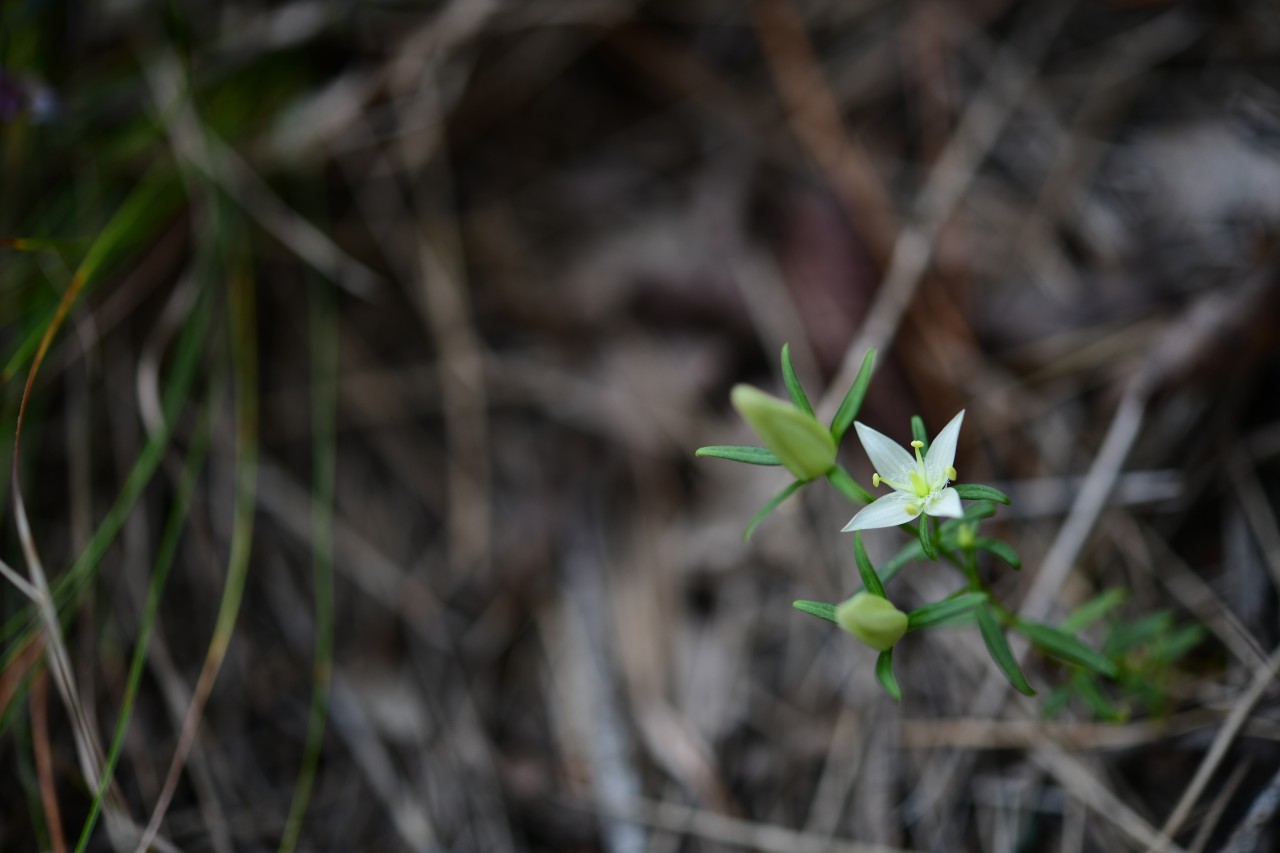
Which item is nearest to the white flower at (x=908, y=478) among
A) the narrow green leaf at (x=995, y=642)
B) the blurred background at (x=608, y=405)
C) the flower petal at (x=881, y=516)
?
the flower petal at (x=881, y=516)

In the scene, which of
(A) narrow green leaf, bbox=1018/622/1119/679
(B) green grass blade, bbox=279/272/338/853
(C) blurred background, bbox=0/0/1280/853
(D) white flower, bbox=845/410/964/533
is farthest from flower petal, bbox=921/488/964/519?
(B) green grass blade, bbox=279/272/338/853

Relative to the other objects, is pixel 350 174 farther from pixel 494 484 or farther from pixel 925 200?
pixel 925 200

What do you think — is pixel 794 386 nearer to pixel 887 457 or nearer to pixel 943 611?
pixel 887 457

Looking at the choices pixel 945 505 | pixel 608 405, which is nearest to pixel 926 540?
pixel 945 505

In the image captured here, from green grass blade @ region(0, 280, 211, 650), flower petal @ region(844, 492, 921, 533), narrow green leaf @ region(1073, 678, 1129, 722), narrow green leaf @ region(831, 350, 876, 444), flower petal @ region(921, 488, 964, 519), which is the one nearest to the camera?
flower petal @ region(921, 488, 964, 519)

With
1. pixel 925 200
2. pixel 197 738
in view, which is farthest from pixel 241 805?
pixel 925 200

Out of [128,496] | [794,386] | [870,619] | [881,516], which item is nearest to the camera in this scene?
[870,619]

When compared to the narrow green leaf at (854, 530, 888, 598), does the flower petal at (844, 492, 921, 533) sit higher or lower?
higher

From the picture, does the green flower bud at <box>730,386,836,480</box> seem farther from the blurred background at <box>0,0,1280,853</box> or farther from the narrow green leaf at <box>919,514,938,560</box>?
the blurred background at <box>0,0,1280,853</box>
